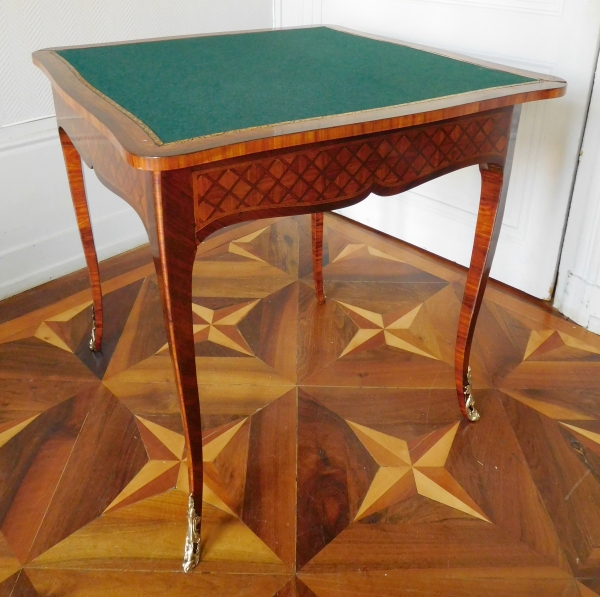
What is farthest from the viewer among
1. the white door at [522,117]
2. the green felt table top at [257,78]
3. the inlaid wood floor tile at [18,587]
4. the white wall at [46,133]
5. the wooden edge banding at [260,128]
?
the white wall at [46,133]

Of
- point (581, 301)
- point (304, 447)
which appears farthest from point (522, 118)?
point (304, 447)

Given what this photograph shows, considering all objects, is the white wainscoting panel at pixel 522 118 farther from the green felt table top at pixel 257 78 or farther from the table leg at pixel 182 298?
the table leg at pixel 182 298

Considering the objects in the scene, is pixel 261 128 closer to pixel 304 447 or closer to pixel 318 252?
pixel 304 447

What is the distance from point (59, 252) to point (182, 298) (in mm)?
1018

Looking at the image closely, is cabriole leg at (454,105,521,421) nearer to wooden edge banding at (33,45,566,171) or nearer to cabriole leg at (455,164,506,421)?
cabriole leg at (455,164,506,421)

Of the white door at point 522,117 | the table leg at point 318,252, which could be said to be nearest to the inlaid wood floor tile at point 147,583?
the table leg at point 318,252

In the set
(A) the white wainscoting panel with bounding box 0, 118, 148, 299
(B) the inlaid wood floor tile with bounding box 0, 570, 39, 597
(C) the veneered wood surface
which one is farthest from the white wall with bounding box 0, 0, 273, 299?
(B) the inlaid wood floor tile with bounding box 0, 570, 39, 597

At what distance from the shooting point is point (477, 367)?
130cm

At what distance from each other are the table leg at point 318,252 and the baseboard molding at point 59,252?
2.00 feet

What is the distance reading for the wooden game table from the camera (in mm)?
674

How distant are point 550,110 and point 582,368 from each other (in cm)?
58

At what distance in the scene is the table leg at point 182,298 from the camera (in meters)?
0.67

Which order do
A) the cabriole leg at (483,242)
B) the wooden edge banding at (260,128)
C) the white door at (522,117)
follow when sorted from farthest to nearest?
the white door at (522,117), the cabriole leg at (483,242), the wooden edge banding at (260,128)

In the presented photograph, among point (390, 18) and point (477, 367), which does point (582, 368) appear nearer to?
point (477, 367)
